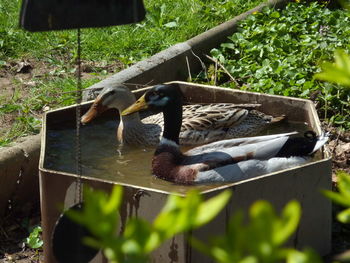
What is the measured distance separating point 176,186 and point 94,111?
1.24 metres

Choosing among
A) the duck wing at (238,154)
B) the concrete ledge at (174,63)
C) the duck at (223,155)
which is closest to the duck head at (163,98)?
the duck at (223,155)

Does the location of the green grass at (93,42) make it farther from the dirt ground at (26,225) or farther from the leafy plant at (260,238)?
the leafy plant at (260,238)

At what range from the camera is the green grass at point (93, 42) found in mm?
6913

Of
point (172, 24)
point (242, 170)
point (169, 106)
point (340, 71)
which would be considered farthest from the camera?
point (172, 24)

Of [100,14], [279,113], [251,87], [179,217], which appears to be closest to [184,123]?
[279,113]

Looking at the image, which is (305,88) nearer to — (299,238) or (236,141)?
(236,141)

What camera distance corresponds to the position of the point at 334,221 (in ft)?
17.4

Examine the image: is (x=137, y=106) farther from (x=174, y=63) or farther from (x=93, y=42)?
(x=93, y=42)

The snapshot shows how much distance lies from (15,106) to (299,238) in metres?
A: 2.94

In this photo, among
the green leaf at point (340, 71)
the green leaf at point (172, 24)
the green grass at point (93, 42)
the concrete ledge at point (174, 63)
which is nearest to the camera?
the green leaf at point (340, 71)

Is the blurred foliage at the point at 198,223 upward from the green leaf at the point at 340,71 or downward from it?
downward

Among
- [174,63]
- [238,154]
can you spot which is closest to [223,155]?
[238,154]

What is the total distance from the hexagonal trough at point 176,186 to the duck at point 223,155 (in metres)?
0.08

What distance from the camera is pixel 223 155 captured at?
4926 mm
